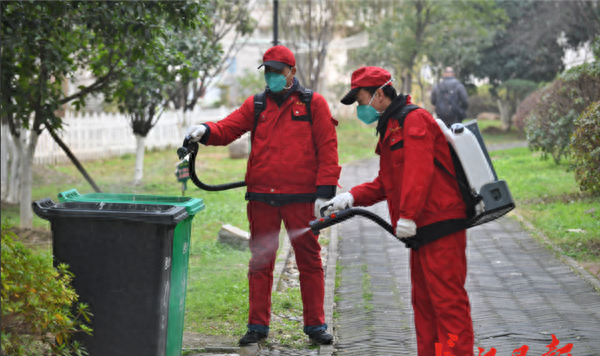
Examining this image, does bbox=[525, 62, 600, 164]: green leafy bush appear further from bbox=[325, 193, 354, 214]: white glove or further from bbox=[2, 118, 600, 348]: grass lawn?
bbox=[325, 193, 354, 214]: white glove

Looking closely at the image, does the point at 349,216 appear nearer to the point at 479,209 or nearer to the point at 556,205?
the point at 479,209

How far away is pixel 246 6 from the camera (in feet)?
62.0

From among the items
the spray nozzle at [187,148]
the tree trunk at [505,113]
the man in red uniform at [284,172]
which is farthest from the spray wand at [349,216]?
the tree trunk at [505,113]

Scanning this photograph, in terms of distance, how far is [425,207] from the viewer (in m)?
3.68

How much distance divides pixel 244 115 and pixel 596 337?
10.1 ft

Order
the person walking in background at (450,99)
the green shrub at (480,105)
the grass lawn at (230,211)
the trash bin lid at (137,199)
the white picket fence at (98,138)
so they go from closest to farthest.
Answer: the trash bin lid at (137,199)
the grass lawn at (230,211)
the person walking in background at (450,99)
the white picket fence at (98,138)
the green shrub at (480,105)

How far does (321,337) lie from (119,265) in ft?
5.83

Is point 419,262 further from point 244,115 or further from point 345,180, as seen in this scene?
point 345,180

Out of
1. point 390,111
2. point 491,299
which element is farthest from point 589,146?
point 390,111

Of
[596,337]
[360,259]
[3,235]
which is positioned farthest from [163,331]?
[360,259]

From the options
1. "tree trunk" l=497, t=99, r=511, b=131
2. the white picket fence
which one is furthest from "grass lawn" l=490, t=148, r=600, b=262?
"tree trunk" l=497, t=99, r=511, b=131

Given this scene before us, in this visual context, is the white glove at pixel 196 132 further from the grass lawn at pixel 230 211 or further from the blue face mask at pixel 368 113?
the grass lawn at pixel 230 211

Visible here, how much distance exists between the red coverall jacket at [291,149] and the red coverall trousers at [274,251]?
11 centimetres

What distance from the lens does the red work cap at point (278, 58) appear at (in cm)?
463
